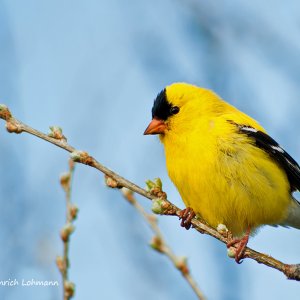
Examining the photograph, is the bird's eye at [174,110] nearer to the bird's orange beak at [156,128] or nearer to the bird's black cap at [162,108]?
the bird's black cap at [162,108]

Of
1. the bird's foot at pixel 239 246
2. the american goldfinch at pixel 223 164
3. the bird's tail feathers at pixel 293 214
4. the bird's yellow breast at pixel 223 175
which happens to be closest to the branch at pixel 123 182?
the bird's foot at pixel 239 246

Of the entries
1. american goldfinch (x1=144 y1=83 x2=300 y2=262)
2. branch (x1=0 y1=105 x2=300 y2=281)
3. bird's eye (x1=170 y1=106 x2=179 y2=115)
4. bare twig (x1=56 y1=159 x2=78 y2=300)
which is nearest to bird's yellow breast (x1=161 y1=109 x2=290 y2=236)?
american goldfinch (x1=144 y1=83 x2=300 y2=262)

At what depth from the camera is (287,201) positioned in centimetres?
503

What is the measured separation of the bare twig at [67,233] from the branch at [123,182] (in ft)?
0.47

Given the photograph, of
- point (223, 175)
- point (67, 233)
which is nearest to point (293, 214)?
point (223, 175)

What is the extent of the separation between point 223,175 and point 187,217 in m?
0.44

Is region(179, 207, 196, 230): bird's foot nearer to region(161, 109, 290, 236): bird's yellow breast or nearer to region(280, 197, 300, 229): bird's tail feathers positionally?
region(161, 109, 290, 236): bird's yellow breast

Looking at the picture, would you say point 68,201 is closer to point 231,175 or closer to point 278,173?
point 231,175

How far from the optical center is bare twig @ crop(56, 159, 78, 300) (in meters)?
2.68


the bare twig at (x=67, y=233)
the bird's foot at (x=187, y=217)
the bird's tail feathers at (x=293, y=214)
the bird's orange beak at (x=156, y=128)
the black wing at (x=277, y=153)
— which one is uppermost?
the bird's orange beak at (x=156, y=128)

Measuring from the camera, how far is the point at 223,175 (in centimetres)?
448

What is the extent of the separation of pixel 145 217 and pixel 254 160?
171 centimetres

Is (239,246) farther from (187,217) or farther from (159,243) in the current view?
(159,243)

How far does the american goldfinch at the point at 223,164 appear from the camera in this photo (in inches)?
178
